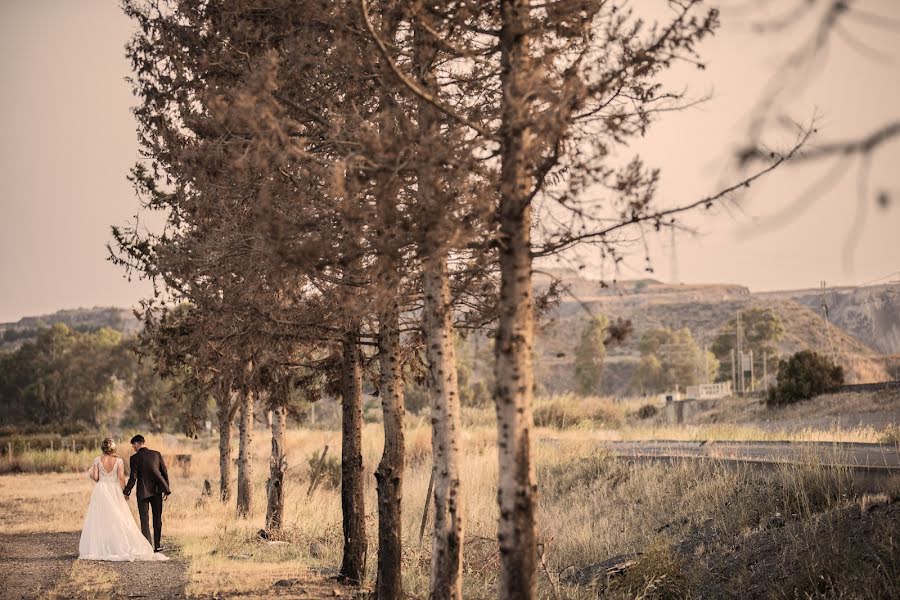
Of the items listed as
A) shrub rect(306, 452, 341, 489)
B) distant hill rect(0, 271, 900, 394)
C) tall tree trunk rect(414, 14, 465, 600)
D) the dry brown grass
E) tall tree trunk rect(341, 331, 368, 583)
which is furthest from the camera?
distant hill rect(0, 271, 900, 394)

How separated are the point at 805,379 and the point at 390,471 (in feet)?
97.9

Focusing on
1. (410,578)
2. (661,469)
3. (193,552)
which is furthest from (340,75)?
(661,469)

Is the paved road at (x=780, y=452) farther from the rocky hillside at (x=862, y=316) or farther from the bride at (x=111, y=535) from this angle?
the rocky hillside at (x=862, y=316)

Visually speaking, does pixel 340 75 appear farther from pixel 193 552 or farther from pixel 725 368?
pixel 725 368

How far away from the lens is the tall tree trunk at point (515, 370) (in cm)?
695

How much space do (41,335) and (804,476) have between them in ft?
263

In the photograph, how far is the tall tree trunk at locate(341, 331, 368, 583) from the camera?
11.6m

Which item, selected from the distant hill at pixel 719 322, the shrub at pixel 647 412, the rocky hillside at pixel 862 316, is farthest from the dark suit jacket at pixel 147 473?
the rocky hillside at pixel 862 316

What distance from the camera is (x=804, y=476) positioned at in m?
14.2

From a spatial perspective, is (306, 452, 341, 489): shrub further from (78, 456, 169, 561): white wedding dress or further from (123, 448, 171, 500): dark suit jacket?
(78, 456, 169, 561): white wedding dress

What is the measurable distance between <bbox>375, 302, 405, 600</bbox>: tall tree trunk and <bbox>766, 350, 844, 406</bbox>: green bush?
29176 millimetres

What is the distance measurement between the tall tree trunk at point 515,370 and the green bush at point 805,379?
104 ft

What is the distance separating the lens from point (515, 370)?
23.0 ft

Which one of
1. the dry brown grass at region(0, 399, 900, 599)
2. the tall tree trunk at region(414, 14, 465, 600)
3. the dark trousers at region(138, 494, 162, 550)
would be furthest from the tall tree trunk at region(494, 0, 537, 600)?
the dark trousers at region(138, 494, 162, 550)
